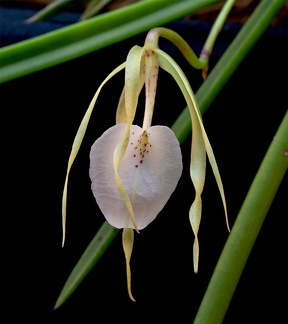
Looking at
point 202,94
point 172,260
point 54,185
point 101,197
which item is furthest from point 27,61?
point 172,260

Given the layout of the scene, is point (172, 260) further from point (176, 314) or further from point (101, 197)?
point (101, 197)

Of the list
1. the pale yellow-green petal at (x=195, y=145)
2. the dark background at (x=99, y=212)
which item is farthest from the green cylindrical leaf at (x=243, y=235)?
the dark background at (x=99, y=212)

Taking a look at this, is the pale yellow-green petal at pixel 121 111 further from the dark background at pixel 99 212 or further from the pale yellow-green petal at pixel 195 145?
the dark background at pixel 99 212

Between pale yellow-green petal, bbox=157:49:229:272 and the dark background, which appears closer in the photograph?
pale yellow-green petal, bbox=157:49:229:272

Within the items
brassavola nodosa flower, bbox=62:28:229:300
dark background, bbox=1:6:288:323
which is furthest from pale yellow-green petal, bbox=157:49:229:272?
dark background, bbox=1:6:288:323

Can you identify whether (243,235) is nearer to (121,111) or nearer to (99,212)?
(121,111)

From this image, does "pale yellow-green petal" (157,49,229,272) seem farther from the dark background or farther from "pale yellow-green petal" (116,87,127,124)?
the dark background
